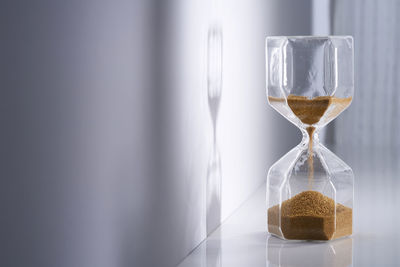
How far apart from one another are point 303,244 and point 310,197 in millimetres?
80

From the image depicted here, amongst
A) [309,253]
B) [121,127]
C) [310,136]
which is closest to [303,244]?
[309,253]

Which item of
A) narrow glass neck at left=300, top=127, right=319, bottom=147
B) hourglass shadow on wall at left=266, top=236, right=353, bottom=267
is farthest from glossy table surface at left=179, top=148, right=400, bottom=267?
narrow glass neck at left=300, top=127, right=319, bottom=147

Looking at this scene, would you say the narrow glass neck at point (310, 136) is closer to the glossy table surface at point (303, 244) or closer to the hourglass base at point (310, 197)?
the hourglass base at point (310, 197)

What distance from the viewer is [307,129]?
1.17 m

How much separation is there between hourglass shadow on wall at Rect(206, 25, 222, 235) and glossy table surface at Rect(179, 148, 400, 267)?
35mm

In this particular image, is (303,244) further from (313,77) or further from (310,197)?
(313,77)

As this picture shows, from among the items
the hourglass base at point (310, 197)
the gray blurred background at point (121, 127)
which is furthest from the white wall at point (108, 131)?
the hourglass base at point (310, 197)

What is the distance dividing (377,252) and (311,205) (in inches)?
→ 5.3

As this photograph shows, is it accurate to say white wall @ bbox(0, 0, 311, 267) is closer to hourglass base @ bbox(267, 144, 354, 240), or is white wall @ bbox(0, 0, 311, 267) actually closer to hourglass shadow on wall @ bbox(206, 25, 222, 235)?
hourglass shadow on wall @ bbox(206, 25, 222, 235)

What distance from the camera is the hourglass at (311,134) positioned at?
3.70ft

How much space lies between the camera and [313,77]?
3.72ft

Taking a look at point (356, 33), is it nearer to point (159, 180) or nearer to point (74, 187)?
point (159, 180)

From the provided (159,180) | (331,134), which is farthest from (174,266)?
(331,134)

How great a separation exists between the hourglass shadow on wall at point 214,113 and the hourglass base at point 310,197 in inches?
4.2
